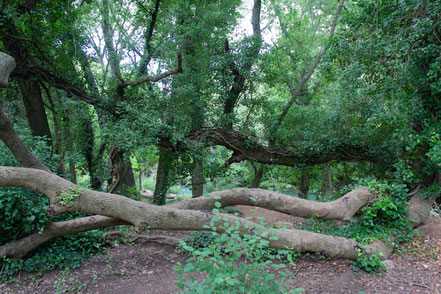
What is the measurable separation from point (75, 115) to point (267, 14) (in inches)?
354

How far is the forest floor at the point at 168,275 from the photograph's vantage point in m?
3.77

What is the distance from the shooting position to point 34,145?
489 cm

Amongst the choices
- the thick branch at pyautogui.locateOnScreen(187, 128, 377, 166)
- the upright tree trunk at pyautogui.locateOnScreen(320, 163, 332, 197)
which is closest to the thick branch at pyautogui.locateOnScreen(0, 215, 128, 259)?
the thick branch at pyautogui.locateOnScreen(187, 128, 377, 166)

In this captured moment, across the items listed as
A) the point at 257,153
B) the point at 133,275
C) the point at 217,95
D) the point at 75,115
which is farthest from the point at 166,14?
the point at 133,275

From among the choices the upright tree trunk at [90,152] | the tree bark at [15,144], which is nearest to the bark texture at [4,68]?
the tree bark at [15,144]

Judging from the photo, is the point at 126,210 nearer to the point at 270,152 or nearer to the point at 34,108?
the point at 34,108

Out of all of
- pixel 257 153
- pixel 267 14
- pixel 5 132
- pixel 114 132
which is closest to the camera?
pixel 5 132

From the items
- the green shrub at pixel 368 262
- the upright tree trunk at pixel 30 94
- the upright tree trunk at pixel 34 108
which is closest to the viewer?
the green shrub at pixel 368 262

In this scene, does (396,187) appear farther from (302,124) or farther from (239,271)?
(239,271)

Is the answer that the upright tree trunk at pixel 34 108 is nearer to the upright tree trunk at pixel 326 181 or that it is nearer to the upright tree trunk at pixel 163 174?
the upright tree trunk at pixel 163 174

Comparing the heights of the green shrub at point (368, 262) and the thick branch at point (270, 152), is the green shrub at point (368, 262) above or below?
below

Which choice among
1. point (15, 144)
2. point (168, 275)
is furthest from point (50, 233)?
point (168, 275)

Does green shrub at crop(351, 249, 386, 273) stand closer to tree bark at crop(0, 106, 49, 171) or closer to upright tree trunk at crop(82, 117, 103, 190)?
tree bark at crop(0, 106, 49, 171)

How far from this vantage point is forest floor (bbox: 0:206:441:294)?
3.77 metres
